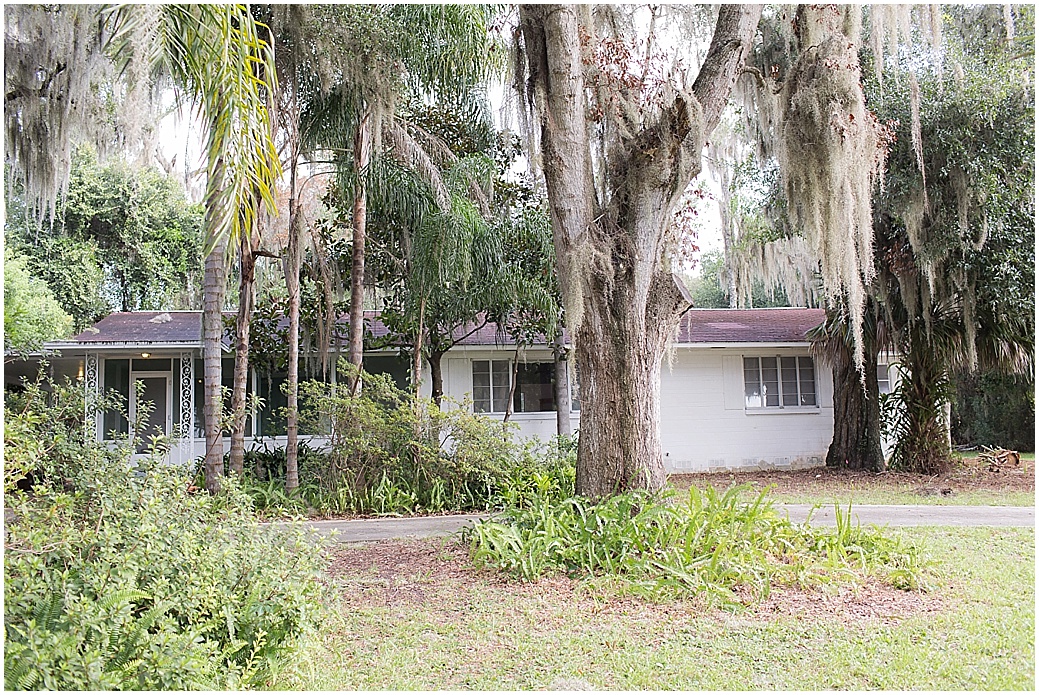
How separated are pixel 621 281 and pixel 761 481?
7623 mm

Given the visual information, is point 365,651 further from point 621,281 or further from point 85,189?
point 85,189

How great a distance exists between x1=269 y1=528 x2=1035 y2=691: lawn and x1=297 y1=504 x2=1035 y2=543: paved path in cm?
211

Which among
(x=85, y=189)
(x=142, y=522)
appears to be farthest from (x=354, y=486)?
(x=85, y=189)

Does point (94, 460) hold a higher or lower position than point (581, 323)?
lower

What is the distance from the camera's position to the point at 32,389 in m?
4.52

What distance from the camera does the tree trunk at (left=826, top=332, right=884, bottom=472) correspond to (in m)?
13.7

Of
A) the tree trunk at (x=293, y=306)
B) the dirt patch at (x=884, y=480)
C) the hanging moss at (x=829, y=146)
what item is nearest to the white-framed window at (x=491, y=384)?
the dirt patch at (x=884, y=480)

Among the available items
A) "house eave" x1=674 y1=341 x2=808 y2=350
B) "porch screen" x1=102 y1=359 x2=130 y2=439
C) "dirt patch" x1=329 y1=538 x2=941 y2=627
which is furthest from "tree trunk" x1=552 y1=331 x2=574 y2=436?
"porch screen" x1=102 y1=359 x2=130 y2=439

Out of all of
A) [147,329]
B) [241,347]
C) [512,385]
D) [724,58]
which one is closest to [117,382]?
[147,329]

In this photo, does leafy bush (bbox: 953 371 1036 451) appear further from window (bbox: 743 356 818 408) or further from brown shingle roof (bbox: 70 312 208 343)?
brown shingle roof (bbox: 70 312 208 343)

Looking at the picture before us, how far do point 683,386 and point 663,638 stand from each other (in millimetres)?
10538

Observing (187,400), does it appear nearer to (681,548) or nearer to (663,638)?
(681,548)

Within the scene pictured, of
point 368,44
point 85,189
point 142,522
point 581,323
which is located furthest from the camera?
point 85,189

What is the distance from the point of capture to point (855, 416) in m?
13.9
